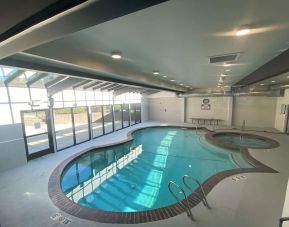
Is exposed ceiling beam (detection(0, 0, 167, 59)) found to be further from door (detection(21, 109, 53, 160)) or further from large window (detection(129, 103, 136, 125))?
large window (detection(129, 103, 136, 125))

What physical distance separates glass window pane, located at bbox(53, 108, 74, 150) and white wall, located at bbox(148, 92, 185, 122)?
8452 millimetres

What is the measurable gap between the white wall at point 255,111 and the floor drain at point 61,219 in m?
13.9

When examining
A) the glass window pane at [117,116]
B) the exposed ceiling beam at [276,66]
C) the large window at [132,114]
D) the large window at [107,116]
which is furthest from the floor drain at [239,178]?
the large window at [132,114]

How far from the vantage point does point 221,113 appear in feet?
45.3

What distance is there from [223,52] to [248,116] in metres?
11.8

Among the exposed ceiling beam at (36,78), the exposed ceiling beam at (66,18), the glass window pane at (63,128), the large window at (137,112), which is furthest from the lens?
the large window at (137,112)

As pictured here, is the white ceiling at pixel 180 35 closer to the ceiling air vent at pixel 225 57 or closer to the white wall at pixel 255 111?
the ceiling air vent at pixel 225 57

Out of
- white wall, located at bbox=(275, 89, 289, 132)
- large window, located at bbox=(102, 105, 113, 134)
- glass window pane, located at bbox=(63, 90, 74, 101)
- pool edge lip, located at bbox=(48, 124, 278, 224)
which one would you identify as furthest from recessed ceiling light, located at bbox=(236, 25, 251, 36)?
white wall, located at bbox=(275, 89, 289, 132)

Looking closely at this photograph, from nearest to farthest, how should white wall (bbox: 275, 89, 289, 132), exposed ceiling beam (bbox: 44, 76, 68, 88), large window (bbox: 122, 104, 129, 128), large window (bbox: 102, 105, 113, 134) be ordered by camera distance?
exposed ceiling beam (bbox: 44, 76, 68, 88) < white wall (bbox: 275, 89, 289, 132) < large window (bbox: 102, 105, 113, 134) < large window (bbox: 122, 104, 129, 128)

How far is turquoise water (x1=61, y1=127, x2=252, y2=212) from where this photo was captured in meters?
4.59

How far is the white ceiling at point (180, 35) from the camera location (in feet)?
5.75

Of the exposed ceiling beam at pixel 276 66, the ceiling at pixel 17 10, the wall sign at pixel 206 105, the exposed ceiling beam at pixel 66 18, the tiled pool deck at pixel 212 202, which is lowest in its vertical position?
the tiled pool deck at pixel 212 202

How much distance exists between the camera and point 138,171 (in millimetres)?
6277

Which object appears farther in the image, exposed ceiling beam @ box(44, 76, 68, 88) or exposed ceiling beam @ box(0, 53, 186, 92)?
exposed ceiling beam @ box(44, 76, 68, 88)
